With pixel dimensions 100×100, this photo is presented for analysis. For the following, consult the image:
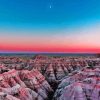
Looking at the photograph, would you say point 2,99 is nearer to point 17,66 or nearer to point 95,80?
point 95,80

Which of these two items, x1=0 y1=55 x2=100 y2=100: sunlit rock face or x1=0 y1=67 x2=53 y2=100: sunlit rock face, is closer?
x1=0 y1=55 x2=100 y2=100: sunlit rock face

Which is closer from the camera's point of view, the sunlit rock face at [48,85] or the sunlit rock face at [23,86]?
the sunlit rock face at [48,85]

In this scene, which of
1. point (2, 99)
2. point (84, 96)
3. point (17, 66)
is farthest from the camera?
point (17, 66)

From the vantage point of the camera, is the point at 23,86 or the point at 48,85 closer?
the point at 23,86

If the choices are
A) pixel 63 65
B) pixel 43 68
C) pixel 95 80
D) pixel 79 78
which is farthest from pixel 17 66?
pixel 95 80

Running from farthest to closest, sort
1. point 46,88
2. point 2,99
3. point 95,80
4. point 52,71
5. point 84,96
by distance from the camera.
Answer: point 52,71 < point 46,88 < point 95,80 < point 84,96 < point 2,99

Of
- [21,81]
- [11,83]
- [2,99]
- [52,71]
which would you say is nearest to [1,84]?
[11,83]

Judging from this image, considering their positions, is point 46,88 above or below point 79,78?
below

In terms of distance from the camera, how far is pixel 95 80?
3622cm

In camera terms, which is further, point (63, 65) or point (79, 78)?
point (63, 65)

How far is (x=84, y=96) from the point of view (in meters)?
32.2

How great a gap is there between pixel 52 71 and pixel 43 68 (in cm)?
539

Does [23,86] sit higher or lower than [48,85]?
higher

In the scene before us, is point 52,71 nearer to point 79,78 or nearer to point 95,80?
point 79,78
